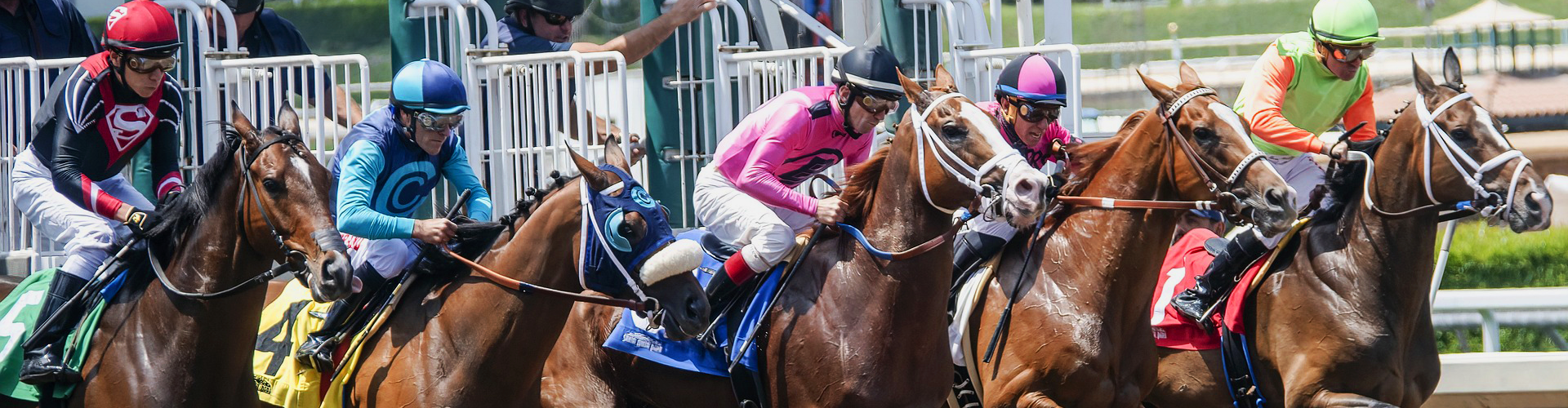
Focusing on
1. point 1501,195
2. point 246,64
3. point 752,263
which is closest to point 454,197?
point 246,64

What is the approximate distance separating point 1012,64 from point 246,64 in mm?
3732

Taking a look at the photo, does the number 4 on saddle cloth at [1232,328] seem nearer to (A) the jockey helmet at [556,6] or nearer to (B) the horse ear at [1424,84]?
(B) the horse ear at [1424,84]

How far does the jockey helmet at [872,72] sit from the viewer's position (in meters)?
5.45

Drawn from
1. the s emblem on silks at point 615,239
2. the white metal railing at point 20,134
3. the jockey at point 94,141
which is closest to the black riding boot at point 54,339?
the jockey at point 94,141

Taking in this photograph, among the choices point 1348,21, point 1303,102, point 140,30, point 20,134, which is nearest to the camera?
point 140,30

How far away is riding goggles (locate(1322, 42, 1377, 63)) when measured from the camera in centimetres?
670

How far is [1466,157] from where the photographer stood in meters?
5.98

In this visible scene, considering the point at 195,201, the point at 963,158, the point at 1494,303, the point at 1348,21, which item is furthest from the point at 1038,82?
the point at 1494,303

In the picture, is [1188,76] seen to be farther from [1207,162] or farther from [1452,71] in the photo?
[1452,71]

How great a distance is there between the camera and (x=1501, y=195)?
19.4ft

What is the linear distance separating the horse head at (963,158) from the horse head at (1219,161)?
2.43 ft

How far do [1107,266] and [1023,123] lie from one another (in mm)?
633

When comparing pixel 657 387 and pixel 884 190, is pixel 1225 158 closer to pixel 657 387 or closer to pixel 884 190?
pixel 884 190

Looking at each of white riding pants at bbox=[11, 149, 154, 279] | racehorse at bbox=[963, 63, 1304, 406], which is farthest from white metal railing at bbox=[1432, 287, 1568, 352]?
white riding pants at bbox=[11, 149, 154, 279]
